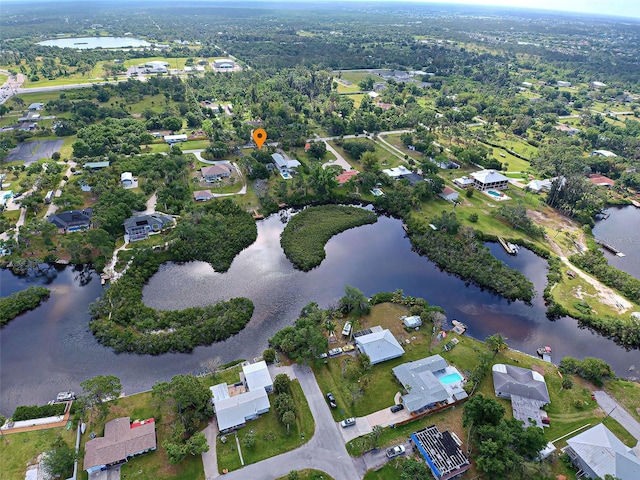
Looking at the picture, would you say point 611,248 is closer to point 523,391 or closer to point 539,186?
point 539,186

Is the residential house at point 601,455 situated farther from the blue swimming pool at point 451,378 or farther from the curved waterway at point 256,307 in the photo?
the curved waterway at point 256,307

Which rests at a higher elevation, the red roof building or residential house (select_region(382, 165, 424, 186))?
residential house (select_region(382, 165, 424, 186))

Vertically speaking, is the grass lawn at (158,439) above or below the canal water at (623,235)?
above

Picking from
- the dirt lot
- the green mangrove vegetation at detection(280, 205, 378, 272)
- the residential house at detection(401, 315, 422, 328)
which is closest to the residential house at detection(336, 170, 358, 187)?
the green mangrove vegetation at detection(280, 205, 378, 272)

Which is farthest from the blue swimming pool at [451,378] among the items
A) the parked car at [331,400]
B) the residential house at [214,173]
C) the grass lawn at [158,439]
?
the residential house at [214,173]

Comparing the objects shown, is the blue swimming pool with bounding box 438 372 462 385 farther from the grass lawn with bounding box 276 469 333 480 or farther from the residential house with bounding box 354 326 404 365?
the grass lawn with bounding box 276 469 333 480

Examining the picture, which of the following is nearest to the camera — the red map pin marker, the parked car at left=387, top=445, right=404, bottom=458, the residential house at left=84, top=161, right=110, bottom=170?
the parked car at left=387, top=445, right=404, bottom=458
